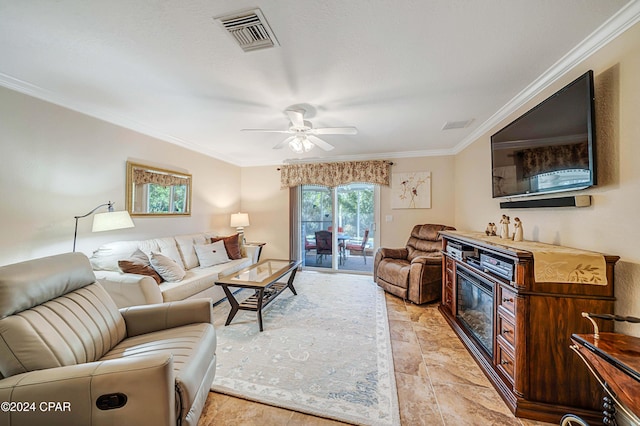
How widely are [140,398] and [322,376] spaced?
1.28 metres

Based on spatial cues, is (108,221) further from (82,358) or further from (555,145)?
(555,145)

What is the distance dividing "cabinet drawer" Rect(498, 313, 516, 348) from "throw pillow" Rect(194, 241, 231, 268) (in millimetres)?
3520

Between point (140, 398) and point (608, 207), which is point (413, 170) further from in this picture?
point (140, 398)

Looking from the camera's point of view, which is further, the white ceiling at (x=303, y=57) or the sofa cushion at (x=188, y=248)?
the sofa cushion at (x=188, y=248)

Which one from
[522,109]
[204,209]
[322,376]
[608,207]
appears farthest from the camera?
[204,209]

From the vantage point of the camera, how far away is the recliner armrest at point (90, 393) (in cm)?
93

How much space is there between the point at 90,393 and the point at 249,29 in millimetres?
2054

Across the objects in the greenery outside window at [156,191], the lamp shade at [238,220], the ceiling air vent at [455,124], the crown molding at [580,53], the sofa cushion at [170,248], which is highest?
the ceiling air vent at [455,124]

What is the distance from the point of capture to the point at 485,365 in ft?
6.14

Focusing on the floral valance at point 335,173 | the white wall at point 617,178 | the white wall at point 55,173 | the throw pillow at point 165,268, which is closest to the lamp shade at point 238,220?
the floral valance at point 335,173

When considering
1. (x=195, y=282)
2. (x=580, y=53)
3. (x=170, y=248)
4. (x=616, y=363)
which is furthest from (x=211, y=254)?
(x=580, y=53)

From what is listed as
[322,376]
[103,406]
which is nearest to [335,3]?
[103,406]

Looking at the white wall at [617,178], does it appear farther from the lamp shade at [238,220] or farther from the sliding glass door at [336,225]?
the lamp shade at [238,220]

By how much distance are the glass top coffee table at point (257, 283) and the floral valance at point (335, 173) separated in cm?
196
